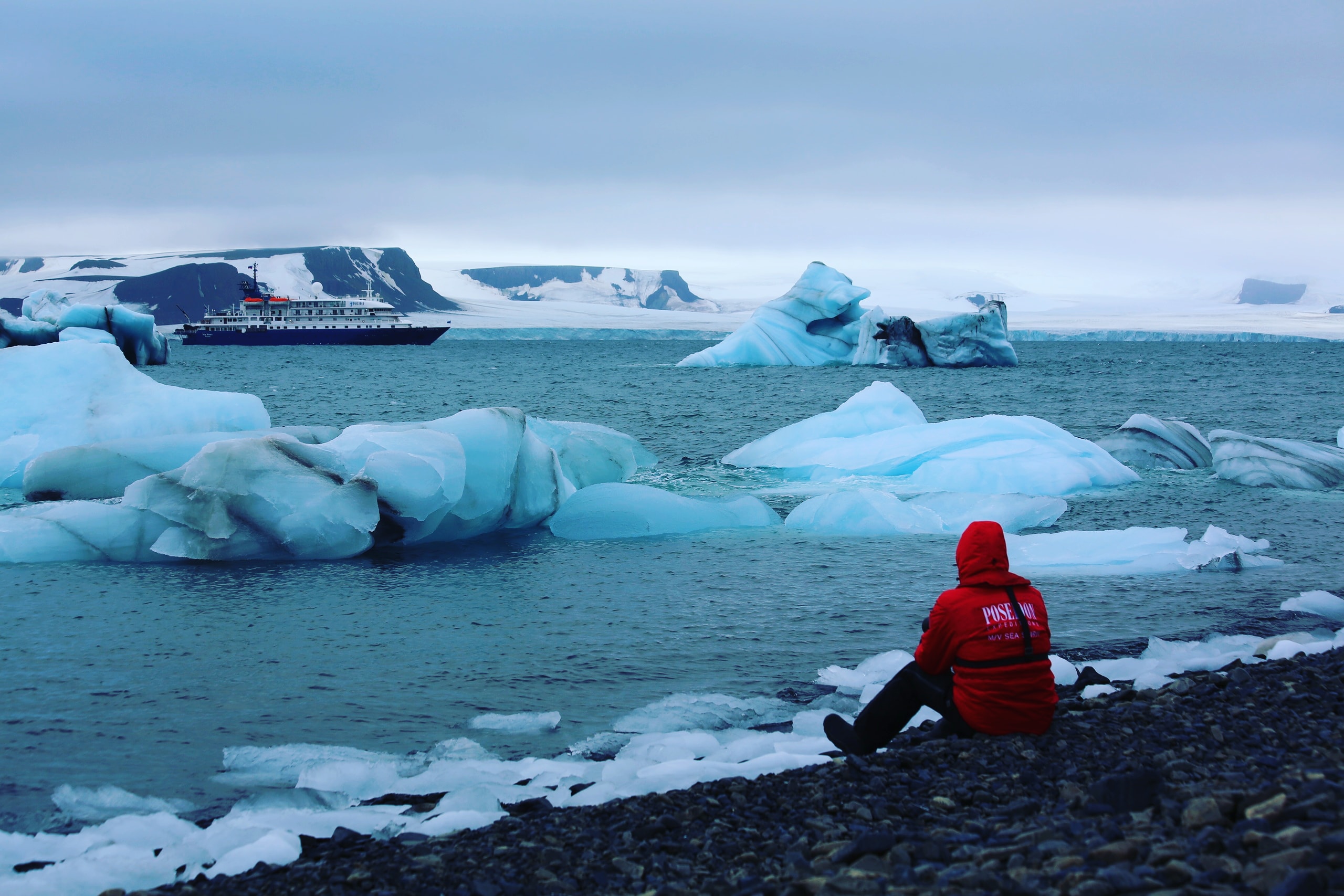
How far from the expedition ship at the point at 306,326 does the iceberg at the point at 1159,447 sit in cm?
7272

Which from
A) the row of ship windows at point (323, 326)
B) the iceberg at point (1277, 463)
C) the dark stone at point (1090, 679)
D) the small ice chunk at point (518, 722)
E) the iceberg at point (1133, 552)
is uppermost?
the row of ship windows at point (323, 326)

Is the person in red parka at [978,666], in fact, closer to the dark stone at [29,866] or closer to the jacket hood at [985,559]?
the jacket hood at [985,559]

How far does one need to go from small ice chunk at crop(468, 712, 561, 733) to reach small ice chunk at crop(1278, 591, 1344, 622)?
557 centimetres

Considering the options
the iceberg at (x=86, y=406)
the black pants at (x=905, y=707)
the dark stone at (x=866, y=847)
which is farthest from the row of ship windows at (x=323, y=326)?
the dark stone at (x=866, y=847)

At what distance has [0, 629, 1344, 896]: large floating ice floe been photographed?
156 inches

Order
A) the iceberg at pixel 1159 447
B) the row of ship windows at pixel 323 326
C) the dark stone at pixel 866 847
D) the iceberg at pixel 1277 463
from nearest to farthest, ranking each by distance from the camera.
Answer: the dark stone at pixel 866 847, the iceberg at pixel 1277 463, the iceberg at pixel 1159 447, the row of ship windows at pixel 323 326

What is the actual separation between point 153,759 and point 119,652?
6.75 feet

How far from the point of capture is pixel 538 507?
11.4m

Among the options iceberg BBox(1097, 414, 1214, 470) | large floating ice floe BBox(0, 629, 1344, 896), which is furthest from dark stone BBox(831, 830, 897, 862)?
iceberg BBox(1097, 414, 1214, 470)

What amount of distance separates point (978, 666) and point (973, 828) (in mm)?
1008

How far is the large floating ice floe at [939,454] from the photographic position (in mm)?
13102

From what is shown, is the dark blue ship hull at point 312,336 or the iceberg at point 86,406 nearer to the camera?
the iceberg at point 86,406

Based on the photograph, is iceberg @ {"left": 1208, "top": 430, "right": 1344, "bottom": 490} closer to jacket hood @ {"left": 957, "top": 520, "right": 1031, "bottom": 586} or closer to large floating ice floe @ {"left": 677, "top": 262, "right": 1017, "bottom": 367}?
jacket hood @ {"left": 957, "top": 520, "right": 1031, "bottom": 586}

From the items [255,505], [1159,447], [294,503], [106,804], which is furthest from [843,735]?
[1159,447]
